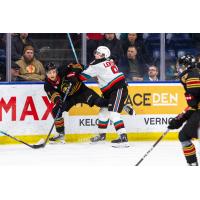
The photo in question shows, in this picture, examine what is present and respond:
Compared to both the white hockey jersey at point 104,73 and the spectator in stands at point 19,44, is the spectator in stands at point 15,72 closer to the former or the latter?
the spectator in stands at point 19,44

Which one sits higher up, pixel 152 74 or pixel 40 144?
pixel 152 74

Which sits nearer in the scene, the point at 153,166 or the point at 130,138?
the point at 153,166

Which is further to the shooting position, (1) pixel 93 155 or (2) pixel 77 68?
(2) pixel 77 68

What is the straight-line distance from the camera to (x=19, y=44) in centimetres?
722

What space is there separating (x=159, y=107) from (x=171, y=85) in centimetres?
27

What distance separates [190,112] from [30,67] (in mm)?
2532

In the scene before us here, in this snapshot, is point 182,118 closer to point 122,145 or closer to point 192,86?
point 192,86

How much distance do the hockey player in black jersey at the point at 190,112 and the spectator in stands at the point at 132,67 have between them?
231cm

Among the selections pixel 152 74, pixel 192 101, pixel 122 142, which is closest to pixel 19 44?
pixel 152 74

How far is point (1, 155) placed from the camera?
600 centimetres

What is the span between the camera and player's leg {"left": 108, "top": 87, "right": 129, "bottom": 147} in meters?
6.40

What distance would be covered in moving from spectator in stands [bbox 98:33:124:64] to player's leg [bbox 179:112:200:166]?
2650 millimetres

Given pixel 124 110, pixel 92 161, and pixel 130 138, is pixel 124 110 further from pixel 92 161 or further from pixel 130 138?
pixel 92 161

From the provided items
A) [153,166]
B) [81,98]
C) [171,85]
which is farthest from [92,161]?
[171,85]
